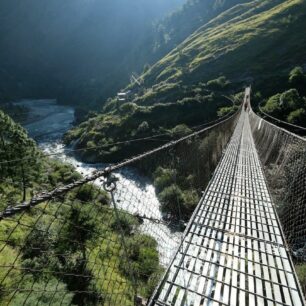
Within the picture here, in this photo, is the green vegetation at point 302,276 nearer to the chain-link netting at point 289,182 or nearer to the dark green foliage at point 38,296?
the chain-link netting at point 289,182

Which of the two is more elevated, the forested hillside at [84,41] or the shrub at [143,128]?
the forested hillside at [84,41]

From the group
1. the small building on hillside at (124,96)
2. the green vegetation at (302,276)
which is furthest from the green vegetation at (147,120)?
the green vegetation at (302,276)

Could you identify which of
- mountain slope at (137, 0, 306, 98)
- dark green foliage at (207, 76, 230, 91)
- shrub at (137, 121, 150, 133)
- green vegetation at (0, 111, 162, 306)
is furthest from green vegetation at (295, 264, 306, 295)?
mountain slope at (137, 0, 306, 98)

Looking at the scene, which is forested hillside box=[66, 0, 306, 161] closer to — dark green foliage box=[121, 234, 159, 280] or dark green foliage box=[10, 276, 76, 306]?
dark green foliage box=[121, 234, 159, 280]

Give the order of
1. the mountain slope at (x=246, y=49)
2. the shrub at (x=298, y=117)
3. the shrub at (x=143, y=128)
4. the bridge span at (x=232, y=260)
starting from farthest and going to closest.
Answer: the mountain slope at (x=246, y=49) < the shrub at (x=143, y=128) < the shrub at (x=298, y=117) < the bridge span at (x=232, y=260)

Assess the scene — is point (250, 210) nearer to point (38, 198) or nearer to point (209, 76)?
point (38, 198)

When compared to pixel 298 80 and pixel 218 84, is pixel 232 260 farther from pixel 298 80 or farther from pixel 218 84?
pixel 218 84
